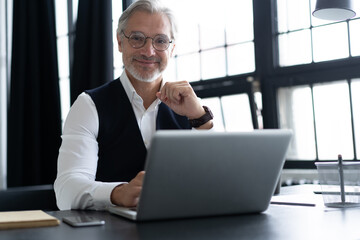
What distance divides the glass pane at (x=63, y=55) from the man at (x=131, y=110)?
10.8 ft

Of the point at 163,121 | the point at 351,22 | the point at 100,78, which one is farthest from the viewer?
the point at 100,78

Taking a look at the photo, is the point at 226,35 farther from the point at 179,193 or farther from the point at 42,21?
the point at 179,193

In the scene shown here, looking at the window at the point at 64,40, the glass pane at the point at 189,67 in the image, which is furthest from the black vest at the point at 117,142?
the window at the point at 64,40

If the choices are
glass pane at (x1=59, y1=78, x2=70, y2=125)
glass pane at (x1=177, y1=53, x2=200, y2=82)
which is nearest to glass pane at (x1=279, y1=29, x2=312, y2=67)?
glass pane at (x1=177, y1=53, x2=200, y2=82)

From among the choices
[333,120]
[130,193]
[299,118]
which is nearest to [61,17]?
[299,118]

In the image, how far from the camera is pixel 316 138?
334cm

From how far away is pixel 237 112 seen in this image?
145 inches

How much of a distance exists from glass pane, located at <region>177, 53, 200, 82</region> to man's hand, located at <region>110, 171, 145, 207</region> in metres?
2.62

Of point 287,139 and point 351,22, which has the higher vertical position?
point 351,22

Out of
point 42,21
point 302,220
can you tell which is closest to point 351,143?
point 302,220

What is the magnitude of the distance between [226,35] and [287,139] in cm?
265

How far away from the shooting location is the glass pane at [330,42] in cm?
318

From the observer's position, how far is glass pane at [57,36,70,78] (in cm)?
545

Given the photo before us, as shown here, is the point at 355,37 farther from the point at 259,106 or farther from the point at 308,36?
the point at 259,106
